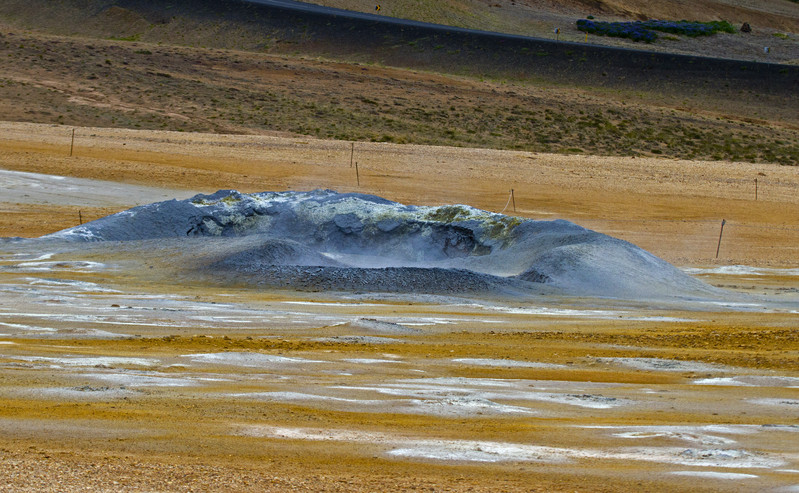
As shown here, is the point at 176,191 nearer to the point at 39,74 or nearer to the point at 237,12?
the point at 39,74

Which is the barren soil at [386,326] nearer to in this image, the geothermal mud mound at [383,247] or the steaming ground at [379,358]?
the steaming ground at [379,358]

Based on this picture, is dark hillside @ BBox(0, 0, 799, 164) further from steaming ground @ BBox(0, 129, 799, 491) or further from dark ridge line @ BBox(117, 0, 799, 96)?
steaming ground @ BBox(0, 129, 799, 491)

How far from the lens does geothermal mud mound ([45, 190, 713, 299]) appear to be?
1747 cm

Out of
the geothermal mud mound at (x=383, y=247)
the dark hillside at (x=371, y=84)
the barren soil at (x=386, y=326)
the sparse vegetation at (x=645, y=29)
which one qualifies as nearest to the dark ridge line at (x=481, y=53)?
the dark hillside at (x=371, y=84)

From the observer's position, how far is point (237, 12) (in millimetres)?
65875

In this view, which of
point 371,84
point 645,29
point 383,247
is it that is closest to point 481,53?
point 371,84

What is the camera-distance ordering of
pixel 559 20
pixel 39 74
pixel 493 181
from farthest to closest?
pixel 559 20 < pixel 39 74 < pixel 493 181

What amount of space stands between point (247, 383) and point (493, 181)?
83.0 ft

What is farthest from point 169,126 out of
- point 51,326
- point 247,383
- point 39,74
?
point 247,383

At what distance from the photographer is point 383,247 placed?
21125 millimetres

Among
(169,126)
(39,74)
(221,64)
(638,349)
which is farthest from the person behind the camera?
(221,64)

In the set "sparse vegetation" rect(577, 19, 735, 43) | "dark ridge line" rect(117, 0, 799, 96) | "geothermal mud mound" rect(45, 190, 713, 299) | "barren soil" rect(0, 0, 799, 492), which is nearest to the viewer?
"barren soil" rect(0, 0, 799, 492)

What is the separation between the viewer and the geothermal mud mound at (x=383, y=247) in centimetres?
1747

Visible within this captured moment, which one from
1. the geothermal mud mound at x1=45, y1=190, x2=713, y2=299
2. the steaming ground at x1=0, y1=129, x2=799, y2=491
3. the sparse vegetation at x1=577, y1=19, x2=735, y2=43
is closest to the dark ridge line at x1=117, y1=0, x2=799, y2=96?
the sparse vegetation at x1=577, y1=19, x2=735, y2=43
